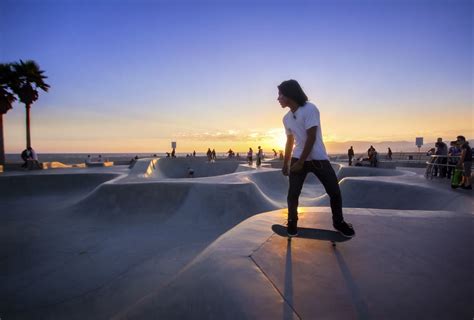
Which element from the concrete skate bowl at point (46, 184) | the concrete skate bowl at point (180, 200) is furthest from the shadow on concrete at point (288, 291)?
the concrete skate bowl at point (46, 184)

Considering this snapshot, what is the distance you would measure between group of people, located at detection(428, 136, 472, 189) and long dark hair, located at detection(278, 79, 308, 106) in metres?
7.48

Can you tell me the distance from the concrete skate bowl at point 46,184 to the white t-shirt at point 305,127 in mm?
16506

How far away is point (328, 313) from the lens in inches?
72.7

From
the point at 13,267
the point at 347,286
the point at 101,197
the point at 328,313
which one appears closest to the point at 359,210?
the point at 347,286

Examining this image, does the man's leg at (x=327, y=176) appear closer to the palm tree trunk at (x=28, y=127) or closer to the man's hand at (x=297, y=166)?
the man's hand at (x=297, y=166)

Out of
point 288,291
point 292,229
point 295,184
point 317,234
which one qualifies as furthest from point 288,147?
point 288,291

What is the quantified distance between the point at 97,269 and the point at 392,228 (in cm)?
660

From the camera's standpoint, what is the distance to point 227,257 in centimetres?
279

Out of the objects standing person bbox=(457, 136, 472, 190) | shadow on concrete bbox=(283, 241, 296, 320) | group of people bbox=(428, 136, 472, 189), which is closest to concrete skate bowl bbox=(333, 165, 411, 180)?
group of people bbox=(428, 136, 472, 189)

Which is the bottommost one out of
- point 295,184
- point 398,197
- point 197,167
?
point 197,167

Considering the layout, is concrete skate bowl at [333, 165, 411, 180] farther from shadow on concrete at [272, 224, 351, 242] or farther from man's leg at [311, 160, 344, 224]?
man's leg at [311, 160, 344, 224]

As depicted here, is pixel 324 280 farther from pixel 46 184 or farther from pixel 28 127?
pixel 28 127

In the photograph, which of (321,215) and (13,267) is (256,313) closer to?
(321,215)

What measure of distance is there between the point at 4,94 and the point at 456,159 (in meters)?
34.9
